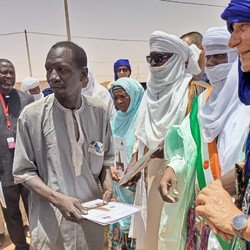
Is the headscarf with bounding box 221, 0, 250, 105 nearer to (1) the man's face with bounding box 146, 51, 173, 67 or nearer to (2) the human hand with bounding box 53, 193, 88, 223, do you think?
(2) the human hand with bounding box 53, 193, 88, 223

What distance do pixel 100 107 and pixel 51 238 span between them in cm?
75

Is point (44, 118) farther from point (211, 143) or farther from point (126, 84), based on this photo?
point (126, 84)

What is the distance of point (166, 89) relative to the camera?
109 inches

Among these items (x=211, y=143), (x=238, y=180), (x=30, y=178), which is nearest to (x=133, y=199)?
(x=211, y=143)

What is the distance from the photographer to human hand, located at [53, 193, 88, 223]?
66.2 inches

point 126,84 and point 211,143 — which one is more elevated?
point 126,84

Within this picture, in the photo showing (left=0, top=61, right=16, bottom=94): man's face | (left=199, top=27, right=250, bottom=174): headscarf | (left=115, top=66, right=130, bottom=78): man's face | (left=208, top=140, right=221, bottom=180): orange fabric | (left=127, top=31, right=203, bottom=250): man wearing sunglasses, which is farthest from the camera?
(left=115, top=66, right=130, bottom=78): man's face

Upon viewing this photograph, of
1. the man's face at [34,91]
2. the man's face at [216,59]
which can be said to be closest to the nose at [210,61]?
the man's face at [216,59]

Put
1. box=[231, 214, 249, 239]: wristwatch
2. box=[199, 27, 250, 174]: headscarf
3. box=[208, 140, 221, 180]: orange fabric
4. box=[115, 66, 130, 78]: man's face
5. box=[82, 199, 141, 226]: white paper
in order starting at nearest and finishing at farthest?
box=[231, 214, 249, 239]: wristwatch
box=[82, 199, 141, 226]: white paper
box=[199, 27, 250, 174]: headscarf
box=[208, 140, 221, 180]: orange fabric
box=[115, 66, 130, 78]: man's face

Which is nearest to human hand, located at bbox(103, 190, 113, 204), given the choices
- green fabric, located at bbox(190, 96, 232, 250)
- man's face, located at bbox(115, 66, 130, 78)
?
green fabric, located at bbox(190, 96, 232, 250)

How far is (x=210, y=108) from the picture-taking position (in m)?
2.13

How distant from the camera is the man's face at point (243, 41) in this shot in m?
1.26

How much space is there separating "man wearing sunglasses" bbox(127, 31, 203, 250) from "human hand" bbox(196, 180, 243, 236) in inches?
52.7

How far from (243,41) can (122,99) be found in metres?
2.18
